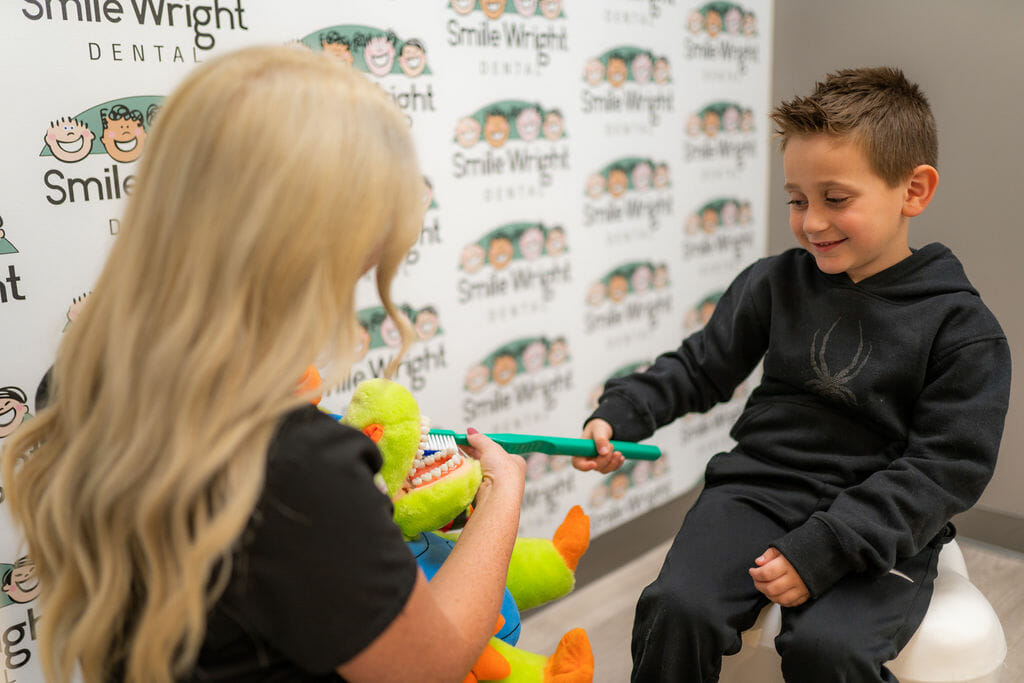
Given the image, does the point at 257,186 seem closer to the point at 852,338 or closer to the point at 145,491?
the point at 145,491

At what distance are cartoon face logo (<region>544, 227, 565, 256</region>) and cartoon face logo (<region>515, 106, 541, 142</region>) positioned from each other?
164 mm

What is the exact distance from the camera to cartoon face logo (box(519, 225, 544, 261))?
4.49 ft

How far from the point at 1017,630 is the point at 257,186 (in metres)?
1.44

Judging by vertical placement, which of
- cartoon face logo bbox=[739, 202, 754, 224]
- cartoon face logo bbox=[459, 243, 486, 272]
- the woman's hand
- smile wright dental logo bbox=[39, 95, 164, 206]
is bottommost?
the woman's hand

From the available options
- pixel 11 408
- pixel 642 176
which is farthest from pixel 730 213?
pixel 11 408

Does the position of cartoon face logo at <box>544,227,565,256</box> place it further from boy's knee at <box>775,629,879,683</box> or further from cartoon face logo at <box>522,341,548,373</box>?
boy's knee at <box>775,629,879,683</box>

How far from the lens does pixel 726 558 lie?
99cm

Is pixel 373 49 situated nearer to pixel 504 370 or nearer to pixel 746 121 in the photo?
pixel 504 370

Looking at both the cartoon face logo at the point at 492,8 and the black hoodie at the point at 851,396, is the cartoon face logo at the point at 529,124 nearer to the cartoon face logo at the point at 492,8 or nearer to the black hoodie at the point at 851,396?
the cartoon face logo at the point at 492,8

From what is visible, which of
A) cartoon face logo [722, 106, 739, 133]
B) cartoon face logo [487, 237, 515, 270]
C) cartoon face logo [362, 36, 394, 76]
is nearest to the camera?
cartoon face logo [362, 36, 394, 76]

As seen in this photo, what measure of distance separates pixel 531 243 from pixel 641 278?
316 mm

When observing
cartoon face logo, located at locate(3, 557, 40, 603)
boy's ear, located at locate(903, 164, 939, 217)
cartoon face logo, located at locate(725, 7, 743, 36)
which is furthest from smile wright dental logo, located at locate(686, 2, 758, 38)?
cartoon face logo, located at locate(3, 557, 40, 603)

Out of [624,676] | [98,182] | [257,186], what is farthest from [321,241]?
[624,676]

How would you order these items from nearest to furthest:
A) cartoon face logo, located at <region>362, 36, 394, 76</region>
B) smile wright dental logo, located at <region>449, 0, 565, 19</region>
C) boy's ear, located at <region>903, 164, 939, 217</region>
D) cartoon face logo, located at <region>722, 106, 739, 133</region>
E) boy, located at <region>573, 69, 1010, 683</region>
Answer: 1. boy, located at <region>573, 69, 1010, 683</region>
2. boy's ear, located at <region>903, 164, 939, 217</region>
3. cartoon face logo, located at <region>362, 36, 394, 76</region>
4. smile wright dental logo, located at <region>449, 0, 565, 19</region>
5. cartoon face logo, located at <region>722, 106, 739, 133</region>
